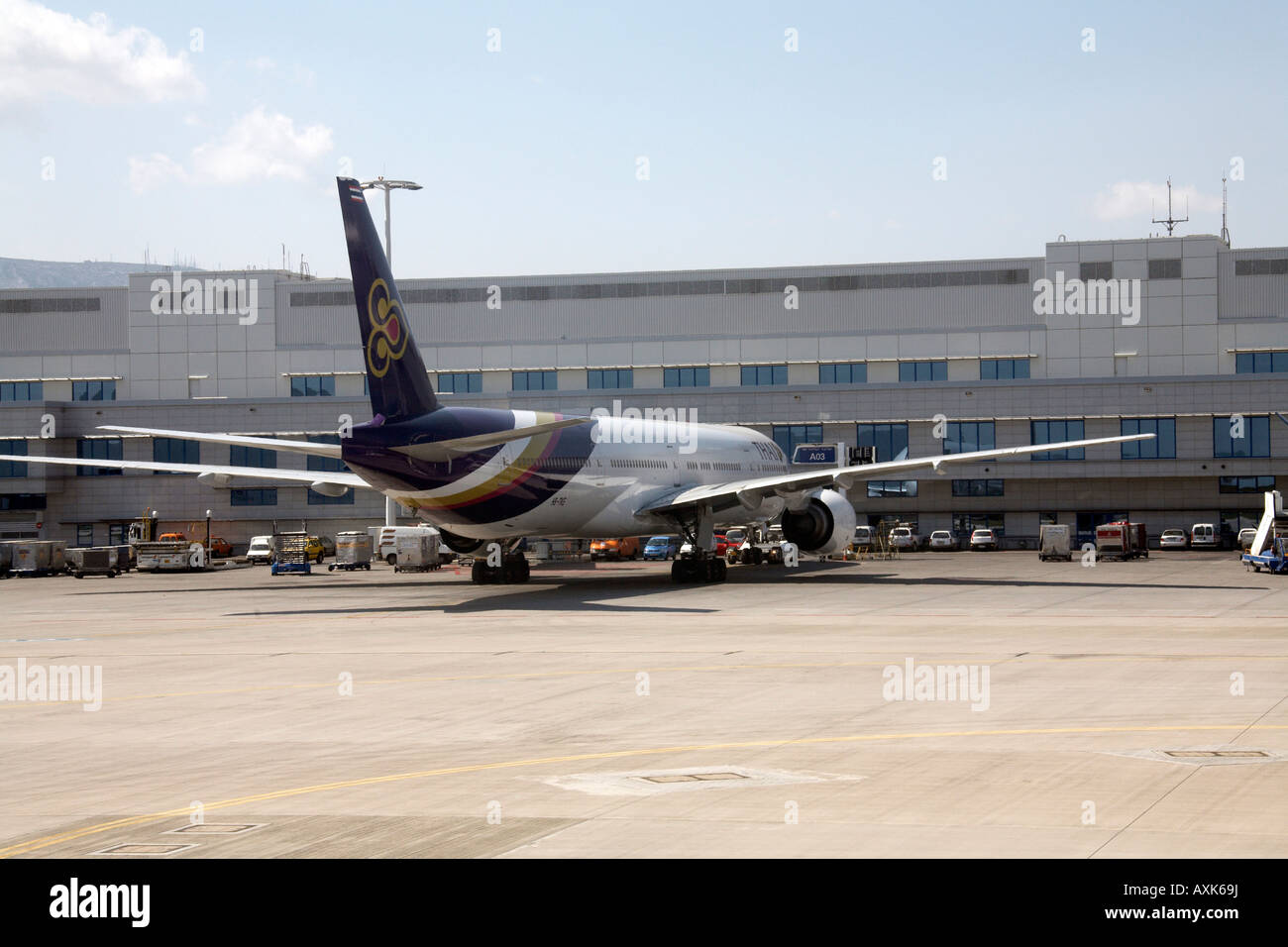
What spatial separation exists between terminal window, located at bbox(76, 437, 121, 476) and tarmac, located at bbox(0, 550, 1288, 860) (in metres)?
57.3

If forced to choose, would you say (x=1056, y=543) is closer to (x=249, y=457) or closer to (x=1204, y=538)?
(x=1204, y=538)

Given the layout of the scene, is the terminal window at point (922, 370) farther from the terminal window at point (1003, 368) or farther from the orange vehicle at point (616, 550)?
the orange vehicle at point (616, 550)

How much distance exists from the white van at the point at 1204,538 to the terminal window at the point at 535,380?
41.6 meters

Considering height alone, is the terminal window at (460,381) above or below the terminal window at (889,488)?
above

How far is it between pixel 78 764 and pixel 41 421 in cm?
7940

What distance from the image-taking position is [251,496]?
291 feet

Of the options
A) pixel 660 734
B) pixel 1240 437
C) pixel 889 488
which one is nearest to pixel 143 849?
pixel 660 734

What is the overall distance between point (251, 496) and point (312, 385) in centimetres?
1012

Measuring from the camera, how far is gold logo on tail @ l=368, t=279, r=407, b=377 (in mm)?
38875

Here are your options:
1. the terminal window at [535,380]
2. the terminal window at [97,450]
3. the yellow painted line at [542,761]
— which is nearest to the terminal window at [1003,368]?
the terminal window at [535,380]

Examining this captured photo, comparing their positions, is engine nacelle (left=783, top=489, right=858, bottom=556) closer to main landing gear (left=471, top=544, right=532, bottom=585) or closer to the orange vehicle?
main landing gear (left=471, top=544, right=532, bottom=585)

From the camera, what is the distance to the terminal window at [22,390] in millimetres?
98188
